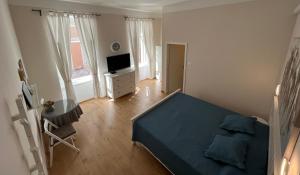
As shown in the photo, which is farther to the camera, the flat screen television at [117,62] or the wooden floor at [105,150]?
the flat screen television at [117,62]

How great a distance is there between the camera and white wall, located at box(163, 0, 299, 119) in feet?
8.70

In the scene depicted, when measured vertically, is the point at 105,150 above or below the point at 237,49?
below

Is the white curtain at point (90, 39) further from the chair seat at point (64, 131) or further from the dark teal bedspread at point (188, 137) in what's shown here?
the dark teal bedspread at point (188, 137)

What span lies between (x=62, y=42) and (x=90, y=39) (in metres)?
0.75

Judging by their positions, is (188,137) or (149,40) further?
(149,40)

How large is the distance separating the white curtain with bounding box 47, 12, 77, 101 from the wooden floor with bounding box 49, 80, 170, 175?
1117mm

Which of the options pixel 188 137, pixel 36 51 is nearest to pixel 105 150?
pixel 188 137

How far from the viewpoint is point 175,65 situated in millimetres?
4945

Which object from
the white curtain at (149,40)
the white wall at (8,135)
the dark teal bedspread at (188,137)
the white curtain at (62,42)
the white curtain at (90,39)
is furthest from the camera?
the white curtain at (149,40)

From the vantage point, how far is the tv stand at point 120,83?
4578 millimetres

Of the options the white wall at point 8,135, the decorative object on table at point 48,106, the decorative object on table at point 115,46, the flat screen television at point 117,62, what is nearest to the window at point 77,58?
the flat screen television at point 117,62

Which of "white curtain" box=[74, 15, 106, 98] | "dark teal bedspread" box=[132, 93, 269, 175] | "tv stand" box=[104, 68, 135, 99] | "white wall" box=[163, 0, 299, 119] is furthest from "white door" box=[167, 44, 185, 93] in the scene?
"white curtain" box=[74, 15, 106, 98]

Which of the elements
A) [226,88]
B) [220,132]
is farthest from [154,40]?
[220,132]

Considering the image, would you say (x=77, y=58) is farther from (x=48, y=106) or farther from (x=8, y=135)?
(x=8, y=135)
